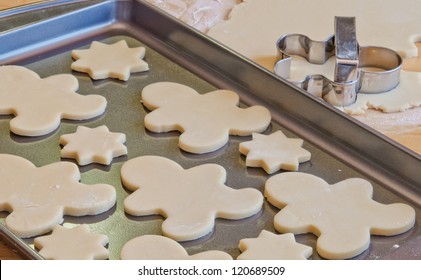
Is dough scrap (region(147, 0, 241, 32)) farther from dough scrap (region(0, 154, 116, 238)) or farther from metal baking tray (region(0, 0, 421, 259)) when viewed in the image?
dough scrap (region(0, 154, 116, 238))

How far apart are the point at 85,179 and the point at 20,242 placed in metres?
0.20

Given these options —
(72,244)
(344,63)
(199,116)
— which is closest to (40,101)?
(199,116)

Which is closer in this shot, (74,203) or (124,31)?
(74,203)

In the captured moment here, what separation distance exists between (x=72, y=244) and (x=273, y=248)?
26 centimetres

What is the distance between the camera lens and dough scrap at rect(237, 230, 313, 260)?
3.59 ft

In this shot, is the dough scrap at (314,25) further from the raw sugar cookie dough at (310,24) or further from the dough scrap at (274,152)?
the dough scrap at (274,152)

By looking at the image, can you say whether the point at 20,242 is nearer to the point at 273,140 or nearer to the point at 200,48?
the point at 273,140

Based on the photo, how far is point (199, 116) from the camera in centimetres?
138

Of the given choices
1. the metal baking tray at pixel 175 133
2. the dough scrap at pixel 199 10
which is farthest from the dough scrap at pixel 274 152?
the dough scrap at pixel 199 10

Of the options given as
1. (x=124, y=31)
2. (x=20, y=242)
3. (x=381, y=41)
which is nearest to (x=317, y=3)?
(x=381, y=41)

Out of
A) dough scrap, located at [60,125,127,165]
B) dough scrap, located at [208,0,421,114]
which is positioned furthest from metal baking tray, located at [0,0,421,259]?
dough scrap, located at [208,0,421,114]

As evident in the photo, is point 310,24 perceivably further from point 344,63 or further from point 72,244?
point 72,244

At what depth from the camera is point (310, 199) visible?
3.92 feet

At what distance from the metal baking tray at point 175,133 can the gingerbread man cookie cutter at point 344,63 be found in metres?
0.09
